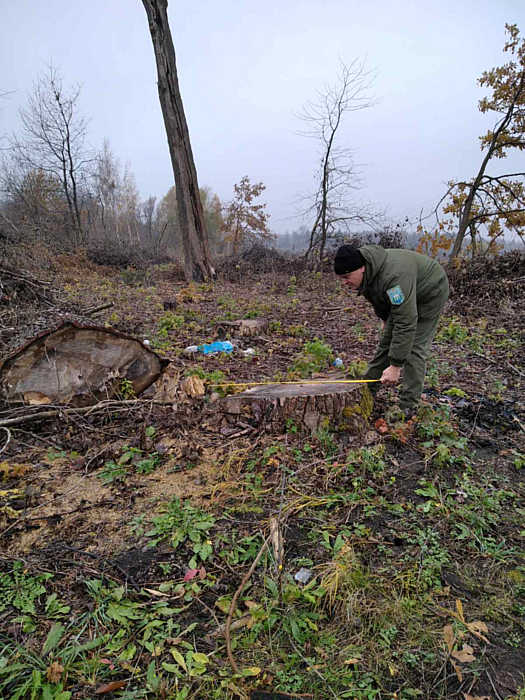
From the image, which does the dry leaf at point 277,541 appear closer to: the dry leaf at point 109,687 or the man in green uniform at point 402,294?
the dry leaf at point 109,687

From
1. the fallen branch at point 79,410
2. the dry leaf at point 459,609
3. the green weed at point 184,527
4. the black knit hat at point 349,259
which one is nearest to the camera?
the dry leaf at point 459,609

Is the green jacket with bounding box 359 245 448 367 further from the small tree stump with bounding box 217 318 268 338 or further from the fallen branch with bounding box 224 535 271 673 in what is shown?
the small tree stump with bounding box 217 318 268 338

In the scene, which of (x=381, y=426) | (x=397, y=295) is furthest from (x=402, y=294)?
(x=381, y=426)

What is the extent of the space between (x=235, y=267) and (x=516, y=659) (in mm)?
13194

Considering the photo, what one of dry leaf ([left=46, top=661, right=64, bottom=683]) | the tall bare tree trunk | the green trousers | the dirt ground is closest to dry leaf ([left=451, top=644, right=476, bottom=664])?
the dirt ground

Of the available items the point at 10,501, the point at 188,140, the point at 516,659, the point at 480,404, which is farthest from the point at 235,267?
the point at 516,659

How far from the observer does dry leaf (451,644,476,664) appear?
146 centimetres

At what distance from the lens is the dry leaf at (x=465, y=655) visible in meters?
1.46

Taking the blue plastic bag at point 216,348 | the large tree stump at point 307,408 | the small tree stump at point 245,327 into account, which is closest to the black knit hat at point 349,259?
the large tree stump at point 307,408

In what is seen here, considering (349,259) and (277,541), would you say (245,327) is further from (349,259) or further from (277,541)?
(277,541)

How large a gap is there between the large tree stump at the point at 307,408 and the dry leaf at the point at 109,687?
1912mm

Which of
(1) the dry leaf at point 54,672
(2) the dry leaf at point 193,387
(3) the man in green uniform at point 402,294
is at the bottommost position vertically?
(1) the dry leaf at point 54,672

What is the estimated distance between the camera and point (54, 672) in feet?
4.58

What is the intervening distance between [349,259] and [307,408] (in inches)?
49.6
